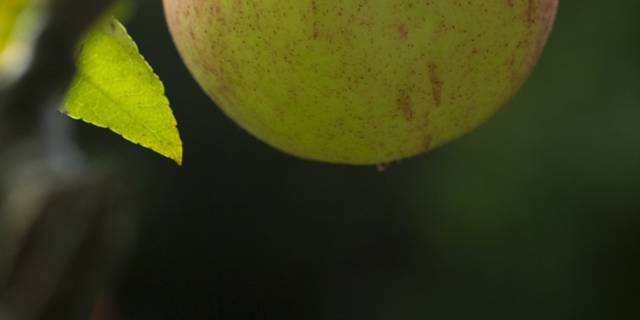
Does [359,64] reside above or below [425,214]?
above

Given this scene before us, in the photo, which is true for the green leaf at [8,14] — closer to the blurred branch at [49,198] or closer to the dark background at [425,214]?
the blurred branch at [49,198]

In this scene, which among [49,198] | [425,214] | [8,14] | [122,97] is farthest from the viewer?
[425,214]

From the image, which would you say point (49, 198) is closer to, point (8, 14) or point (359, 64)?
point (8, 14)

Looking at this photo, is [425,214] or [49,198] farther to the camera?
[425,214]

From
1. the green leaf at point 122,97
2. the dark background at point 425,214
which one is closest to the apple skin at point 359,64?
the green leaf at point 122,97

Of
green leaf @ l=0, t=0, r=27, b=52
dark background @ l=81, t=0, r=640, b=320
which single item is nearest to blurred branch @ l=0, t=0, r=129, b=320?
green leaf @ l=0, t=0, r=27, b=52

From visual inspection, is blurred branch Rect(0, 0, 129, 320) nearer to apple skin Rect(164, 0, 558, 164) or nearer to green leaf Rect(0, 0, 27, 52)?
green leaf Rect(0, 0, 27, 52)

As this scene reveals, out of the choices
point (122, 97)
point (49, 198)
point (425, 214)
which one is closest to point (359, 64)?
point (122, 97)
